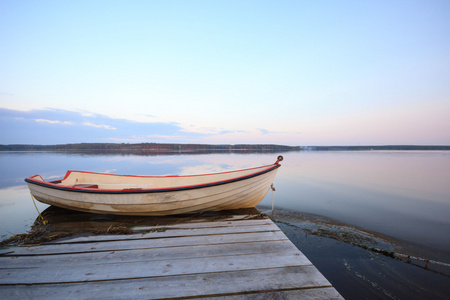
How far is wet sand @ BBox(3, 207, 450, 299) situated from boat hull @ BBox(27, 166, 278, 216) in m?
0.43

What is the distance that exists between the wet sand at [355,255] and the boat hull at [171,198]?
0.43m

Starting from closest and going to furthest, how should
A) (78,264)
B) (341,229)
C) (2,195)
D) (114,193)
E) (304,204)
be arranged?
1. (78,264)
2. (114,193)
3. (341,229)
4. (304,204)
5. (2,195)

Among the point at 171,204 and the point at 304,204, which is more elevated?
the point at 171,204

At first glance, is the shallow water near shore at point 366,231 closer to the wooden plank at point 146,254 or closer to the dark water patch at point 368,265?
the dark water patch at point 368,265

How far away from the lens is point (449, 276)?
3803mm

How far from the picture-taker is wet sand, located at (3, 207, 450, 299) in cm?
348

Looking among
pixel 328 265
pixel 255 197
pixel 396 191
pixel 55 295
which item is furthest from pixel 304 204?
pixel 55 295

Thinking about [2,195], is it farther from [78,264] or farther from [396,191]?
[396,191]

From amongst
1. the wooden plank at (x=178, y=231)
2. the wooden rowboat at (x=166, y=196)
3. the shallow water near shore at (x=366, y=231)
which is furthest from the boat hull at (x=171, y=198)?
the shallow water near shore at (x=366, y=231)

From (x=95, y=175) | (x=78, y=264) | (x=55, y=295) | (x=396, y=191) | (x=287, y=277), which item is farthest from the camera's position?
(x=396, y=191)

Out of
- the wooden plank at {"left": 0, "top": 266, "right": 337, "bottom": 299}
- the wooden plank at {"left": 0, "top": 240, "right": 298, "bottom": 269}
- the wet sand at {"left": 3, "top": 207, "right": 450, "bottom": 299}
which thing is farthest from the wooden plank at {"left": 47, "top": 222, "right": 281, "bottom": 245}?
the wooden plank at {"left": 0, "top": 266, "right": 337, "bottom": 299}

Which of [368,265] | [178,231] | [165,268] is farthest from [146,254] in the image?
[368,265]

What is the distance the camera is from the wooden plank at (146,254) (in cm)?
274

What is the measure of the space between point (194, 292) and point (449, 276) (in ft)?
16.2
